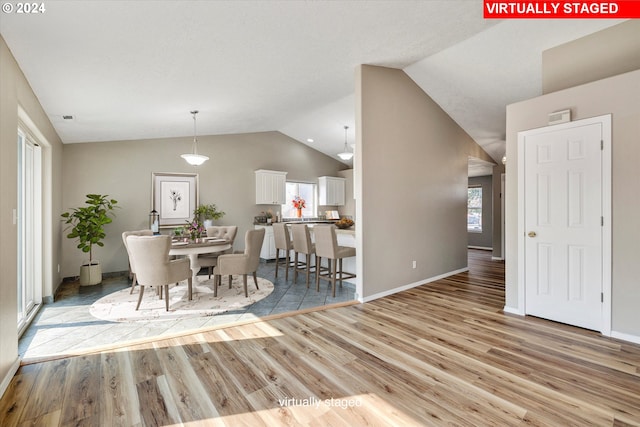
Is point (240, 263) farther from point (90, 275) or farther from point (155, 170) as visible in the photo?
point (155, 170)

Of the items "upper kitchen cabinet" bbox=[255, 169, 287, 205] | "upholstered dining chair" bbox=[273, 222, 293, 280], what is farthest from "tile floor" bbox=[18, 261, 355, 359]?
"upper kitchen cabinet" bbox=[255, 169, 287, 205]

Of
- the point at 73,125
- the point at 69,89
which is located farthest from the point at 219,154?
the point at 69,89

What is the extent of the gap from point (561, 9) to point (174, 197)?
255 inches

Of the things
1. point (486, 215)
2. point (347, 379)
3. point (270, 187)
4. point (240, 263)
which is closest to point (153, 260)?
point (240, 263)

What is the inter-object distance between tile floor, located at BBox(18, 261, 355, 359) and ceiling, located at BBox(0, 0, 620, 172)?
2.43 metres

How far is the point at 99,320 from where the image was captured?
3.37 metres

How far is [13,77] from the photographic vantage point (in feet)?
7.79

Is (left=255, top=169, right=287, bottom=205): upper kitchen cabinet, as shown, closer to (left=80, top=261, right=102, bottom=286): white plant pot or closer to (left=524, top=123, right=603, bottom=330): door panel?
(left=80, top=261, right=102, bottom=286): white plant pot

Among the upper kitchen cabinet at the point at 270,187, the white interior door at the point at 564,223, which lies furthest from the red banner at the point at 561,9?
the upper kitchen cabinet at the point at 270,187

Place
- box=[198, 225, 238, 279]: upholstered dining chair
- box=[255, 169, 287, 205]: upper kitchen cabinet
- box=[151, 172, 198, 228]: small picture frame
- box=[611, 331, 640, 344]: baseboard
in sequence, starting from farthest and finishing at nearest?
box=[255, 169, 287, 205]: upper kitchen cabinet → box=[151, 172, 198, 228]: small picture frame → box=[198, 225, 238, 279]: upholstered dining chair → box=[611, 331, 640, 344]: baseboard

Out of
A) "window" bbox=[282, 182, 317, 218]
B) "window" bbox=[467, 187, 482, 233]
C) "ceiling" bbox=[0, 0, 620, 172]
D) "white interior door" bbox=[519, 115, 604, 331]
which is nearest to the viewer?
"ceiling" bbox=[0, 0, 620, 172]

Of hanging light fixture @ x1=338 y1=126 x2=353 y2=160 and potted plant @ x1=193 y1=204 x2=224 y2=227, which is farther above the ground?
hanging light fixture @ x1=338 y1=126 x2=353 y2=160

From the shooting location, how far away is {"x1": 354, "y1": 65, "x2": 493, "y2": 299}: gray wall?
13.5ft

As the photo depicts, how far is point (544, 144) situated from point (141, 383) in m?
4.28
